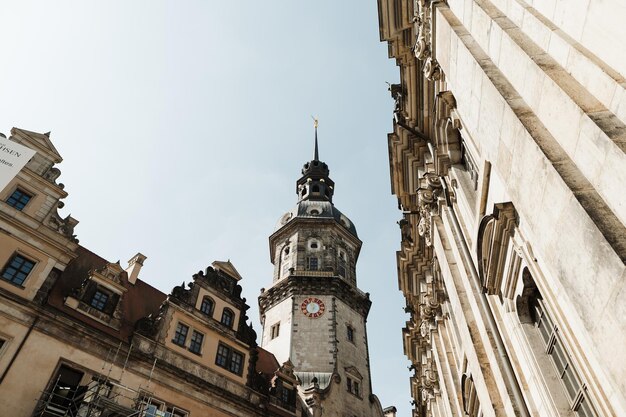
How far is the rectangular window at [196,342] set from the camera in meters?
19.9

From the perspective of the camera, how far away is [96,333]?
54.7 ft

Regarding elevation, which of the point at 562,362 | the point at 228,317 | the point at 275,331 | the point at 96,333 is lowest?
the point at 562,362

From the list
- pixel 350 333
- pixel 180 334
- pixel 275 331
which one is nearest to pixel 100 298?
pixel 180 334

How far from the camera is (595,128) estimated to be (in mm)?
4477

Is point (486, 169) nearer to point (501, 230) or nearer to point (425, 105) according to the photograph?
point (501, 230)

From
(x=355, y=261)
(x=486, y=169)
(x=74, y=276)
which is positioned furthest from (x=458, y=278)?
(x=355, y=261)

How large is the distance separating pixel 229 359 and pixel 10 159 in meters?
14.5

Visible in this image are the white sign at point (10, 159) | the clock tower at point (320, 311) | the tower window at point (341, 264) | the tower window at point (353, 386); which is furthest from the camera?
the tower window at point (341, 264)

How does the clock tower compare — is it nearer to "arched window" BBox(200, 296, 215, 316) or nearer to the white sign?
"arched window" BBox(200, 296, 215, 316)

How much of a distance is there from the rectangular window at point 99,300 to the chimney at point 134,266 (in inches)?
154

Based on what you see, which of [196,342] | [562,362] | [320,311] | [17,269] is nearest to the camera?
[562,362]

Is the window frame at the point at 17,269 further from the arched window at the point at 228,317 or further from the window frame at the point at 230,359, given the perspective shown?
the arched window at the point at 228,317

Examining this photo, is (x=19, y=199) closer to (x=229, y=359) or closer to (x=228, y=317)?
(x=228, y=317)

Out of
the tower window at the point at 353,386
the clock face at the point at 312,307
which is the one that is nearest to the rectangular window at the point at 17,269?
the clock face at the point at 312,307
